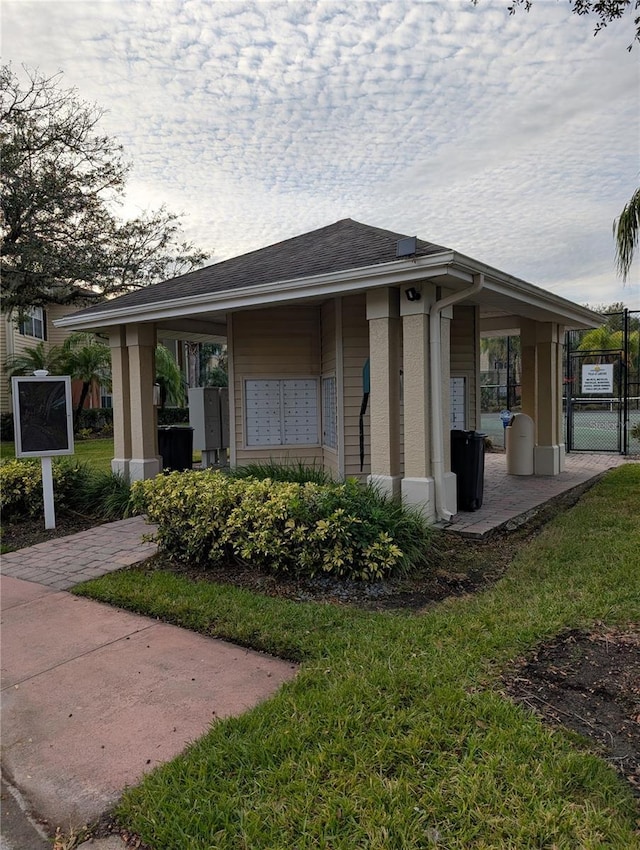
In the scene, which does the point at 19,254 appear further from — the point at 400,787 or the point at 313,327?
the point at 400,787

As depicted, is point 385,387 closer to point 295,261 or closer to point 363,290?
point 363,290

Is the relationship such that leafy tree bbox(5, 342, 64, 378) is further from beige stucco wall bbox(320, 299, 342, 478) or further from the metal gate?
the metal gate

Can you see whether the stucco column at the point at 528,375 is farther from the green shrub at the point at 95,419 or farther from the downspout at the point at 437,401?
the green shrub at the point at 95,419

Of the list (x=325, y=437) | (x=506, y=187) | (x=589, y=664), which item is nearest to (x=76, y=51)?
(x=325, y=437)

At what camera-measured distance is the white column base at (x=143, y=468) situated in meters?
9.34

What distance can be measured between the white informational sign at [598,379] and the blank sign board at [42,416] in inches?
469

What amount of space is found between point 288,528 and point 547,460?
707 cm

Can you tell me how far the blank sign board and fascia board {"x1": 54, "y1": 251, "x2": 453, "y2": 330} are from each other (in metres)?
1.65

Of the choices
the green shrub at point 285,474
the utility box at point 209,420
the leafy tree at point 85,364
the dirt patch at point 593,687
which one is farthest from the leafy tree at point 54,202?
the dirt patch at point 593,687

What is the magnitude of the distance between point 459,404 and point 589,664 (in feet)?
19.3

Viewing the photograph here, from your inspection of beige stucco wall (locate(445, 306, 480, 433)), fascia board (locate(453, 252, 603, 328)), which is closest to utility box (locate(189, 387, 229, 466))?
beige stucco wall (locate(445, 306, 480, 433))

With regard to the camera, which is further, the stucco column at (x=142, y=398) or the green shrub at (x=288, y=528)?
the stucco column at (x=142, y=398)

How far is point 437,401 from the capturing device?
6426 mm

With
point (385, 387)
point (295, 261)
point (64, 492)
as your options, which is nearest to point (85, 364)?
point (64, 492)
